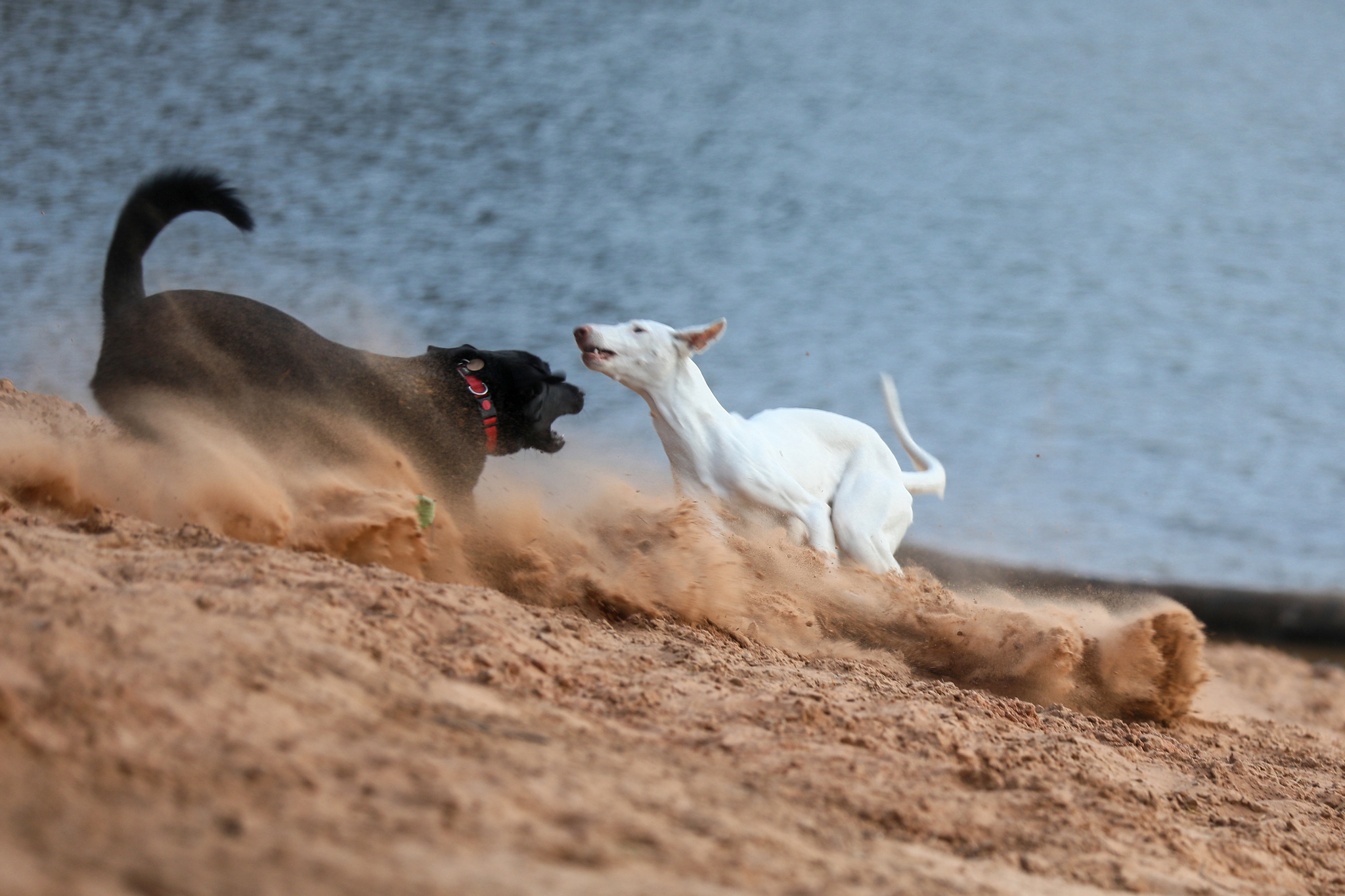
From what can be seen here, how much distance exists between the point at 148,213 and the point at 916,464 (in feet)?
11.6

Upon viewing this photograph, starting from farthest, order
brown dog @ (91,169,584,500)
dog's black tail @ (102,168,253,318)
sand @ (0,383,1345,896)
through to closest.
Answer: dog's black tail @ (102,168,253,318) < brown dog @ (91,169,584,500) < sand @ (0,383,1345,896)

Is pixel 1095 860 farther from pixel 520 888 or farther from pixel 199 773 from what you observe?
pixel 199 773

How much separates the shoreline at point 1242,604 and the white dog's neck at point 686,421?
2.18m

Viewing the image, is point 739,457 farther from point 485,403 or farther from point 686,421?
point 485,403

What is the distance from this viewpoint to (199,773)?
3.37 feet

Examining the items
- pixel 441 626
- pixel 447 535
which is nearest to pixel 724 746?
pixel 441 626

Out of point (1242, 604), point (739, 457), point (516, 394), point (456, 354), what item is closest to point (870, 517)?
point (739, 457)

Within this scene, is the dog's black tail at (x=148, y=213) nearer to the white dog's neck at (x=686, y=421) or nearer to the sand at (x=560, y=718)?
the sand at (x=560, y=718)

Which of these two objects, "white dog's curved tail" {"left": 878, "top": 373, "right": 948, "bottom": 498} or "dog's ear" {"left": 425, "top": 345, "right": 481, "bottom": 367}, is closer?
"dog's ear" {"left": 425, "top": 345, "right": 481, "bottom": 367}

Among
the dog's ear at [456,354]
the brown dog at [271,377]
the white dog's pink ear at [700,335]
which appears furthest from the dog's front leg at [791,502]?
the dog's ear at [456,354]

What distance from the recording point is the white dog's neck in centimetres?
356

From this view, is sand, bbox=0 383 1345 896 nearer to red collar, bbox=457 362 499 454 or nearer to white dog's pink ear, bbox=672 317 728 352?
red collar, bbox=457 362 499 454

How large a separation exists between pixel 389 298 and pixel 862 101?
14.5 feet

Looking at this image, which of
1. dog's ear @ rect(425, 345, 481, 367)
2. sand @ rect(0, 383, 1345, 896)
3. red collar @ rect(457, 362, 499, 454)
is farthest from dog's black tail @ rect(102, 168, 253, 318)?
red collar @ rect(457, 362, 499, 454)
